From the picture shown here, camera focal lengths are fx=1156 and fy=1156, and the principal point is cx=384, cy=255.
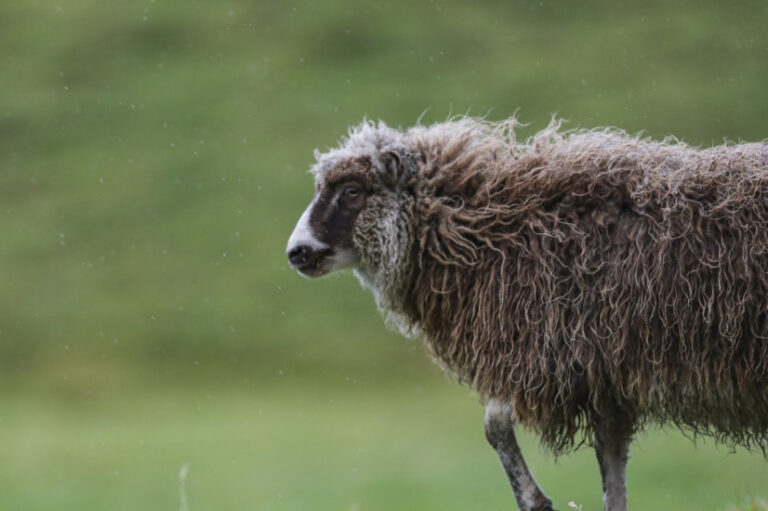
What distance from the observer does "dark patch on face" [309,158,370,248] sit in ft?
23.4

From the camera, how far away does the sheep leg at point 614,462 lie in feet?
22.8

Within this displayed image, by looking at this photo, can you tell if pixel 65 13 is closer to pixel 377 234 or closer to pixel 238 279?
pixel 238 279

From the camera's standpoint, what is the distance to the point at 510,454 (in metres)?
6.79

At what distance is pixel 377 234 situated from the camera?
718 centimetres

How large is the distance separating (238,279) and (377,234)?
20.3 m

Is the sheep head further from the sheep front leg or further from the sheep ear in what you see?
the sheep front leg

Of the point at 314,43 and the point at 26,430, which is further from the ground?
the point at 314,43

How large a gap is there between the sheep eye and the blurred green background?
42.9ft

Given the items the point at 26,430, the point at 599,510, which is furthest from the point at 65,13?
the point at 599,510

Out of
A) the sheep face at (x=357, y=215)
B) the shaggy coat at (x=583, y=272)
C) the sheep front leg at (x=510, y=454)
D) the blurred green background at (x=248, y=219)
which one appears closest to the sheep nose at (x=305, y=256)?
the sheep face at (x=357, y=215)

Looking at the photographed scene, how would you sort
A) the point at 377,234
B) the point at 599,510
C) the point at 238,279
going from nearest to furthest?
the point at 377,234, the point at 599,510, the point at 238,279

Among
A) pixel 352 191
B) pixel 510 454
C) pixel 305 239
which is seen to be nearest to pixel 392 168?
pixel 352 191

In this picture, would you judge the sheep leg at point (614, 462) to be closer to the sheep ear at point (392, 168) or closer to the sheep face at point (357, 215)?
the sheep face at point (357, 215)

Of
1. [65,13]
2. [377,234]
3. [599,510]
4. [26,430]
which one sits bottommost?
[377,234]
